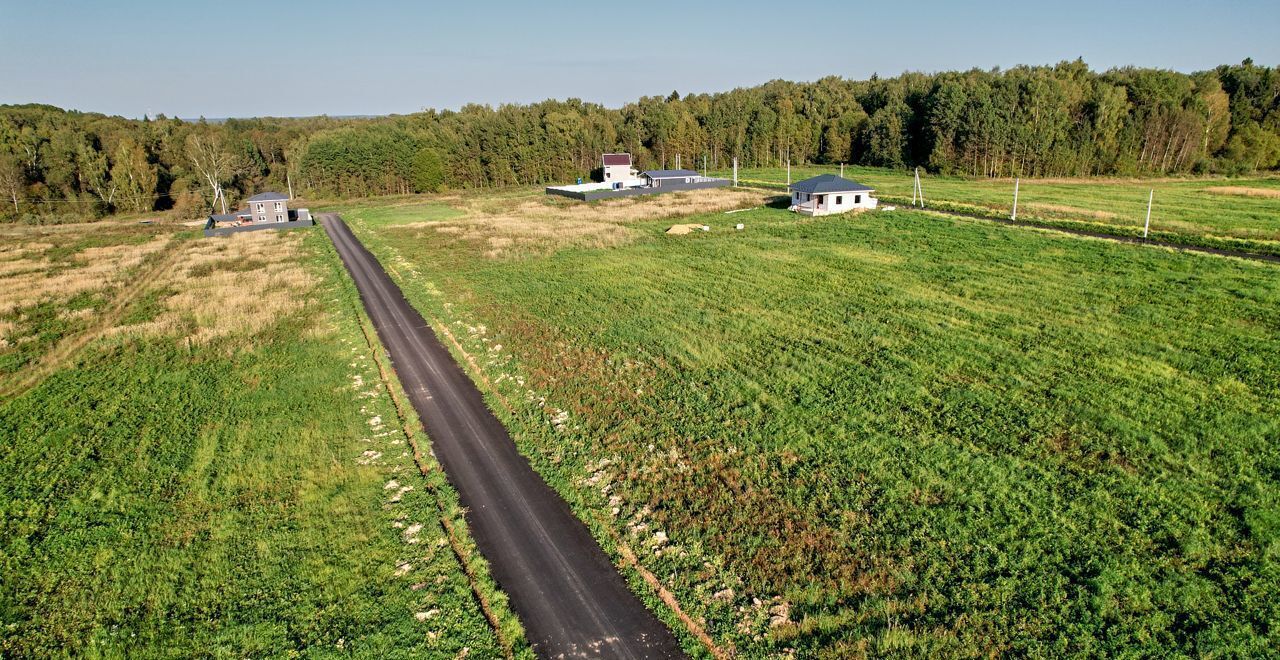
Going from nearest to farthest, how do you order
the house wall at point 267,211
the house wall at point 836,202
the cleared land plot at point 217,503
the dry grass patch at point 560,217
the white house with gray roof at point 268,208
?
the cleared land plot at point 217,503 < the dry grass patch at point 560,217 < the house wall at point 836,202 < the white house with gray roof at point 268,208 < the house wall at point 267,211

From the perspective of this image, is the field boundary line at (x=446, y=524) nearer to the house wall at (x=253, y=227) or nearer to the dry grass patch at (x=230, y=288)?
the dry grass patch at (x=230, y=288)

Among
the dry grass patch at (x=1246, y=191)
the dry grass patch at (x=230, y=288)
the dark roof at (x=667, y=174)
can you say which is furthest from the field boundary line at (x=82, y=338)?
the dry grass patch at (x=1246, y=191)

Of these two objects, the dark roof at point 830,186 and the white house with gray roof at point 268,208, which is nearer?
the dark roof at point 830,186

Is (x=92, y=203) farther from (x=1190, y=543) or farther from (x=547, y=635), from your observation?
(x=1190, y=543)

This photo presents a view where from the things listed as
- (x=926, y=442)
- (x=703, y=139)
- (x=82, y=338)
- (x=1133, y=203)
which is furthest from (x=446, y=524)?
(x=703, y=139)

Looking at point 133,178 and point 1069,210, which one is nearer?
point 1069,210

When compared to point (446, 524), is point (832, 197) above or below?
above

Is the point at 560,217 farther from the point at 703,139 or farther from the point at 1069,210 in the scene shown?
the point at 703,139
